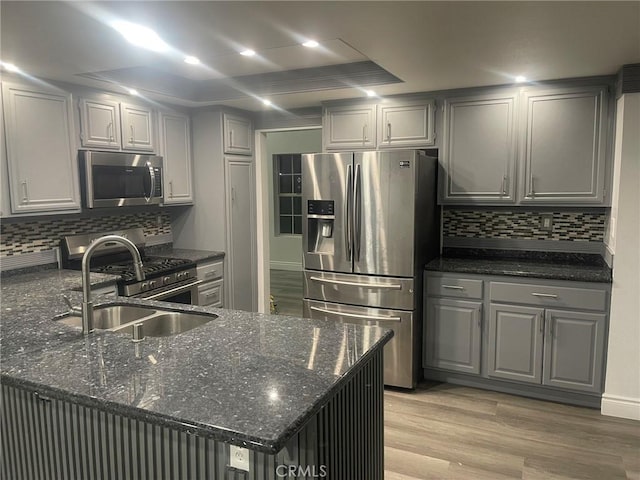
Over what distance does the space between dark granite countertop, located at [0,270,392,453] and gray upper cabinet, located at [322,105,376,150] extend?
7.23 ft

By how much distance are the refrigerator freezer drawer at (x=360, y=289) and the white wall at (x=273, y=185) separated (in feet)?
14.1

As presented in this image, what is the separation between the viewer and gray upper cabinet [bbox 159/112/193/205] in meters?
4.14

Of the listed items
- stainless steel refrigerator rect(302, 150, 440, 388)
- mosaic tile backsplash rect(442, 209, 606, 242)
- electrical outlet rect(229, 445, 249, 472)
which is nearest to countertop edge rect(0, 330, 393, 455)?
electrical outlet rect(229, 445, 249, 472)

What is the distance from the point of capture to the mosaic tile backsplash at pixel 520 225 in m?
3.65

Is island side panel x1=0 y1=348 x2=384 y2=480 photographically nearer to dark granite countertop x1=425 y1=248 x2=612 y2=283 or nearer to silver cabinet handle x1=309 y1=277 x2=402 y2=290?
silver cabinet handle x1=309 y1=277 x2=402 y2=290

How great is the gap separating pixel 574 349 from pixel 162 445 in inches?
109

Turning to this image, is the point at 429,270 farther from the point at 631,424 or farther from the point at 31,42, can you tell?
the point at 31,42

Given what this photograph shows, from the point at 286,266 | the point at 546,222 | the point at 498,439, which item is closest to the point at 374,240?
the point at 546,222

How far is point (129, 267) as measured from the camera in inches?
143

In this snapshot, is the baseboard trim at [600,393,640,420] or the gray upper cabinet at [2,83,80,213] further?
the baseboard trim at [600,393,640,420]

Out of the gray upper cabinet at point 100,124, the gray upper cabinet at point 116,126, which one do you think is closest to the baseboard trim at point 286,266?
the gray upper cabinet at point 116,126

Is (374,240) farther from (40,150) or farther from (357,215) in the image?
(40,150)

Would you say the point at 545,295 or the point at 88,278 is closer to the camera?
the point at 88,278

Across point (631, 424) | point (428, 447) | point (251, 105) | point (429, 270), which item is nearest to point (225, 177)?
point (251, 105)
